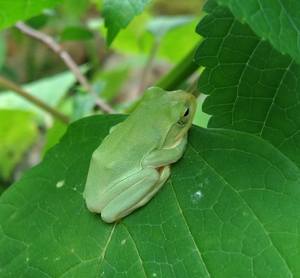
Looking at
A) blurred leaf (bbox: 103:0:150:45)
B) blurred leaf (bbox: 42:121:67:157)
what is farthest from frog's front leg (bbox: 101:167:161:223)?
blurred leaf (bbox: 42:121:67:157)

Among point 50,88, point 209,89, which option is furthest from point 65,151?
point 50,88

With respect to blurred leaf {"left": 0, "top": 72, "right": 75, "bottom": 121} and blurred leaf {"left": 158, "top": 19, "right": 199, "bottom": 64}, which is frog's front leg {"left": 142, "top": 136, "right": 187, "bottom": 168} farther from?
blurred leaf {"left": 0, "top": 72, "right": 75, "bottom": 121}

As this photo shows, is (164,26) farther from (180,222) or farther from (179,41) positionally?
(180,222)

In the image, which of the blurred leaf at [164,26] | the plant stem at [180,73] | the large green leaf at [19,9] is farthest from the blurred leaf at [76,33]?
the large green leaf at [19,9]

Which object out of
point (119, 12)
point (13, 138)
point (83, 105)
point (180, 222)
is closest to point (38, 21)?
point (83, 105)

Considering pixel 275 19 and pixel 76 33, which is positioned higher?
pixel 275 19

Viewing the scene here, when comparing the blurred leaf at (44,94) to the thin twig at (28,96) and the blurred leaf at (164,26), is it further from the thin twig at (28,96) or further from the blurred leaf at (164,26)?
the thin twig at (28,96)

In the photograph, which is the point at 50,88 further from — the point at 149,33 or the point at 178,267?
the point at 178,267
